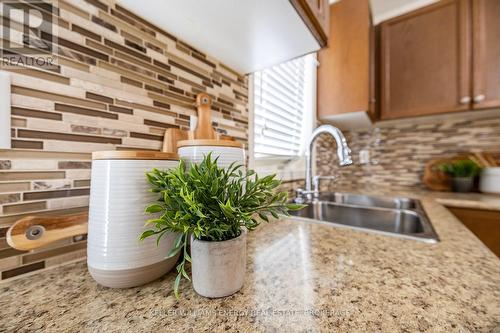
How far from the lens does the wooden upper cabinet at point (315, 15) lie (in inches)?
22.6

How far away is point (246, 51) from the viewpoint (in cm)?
75

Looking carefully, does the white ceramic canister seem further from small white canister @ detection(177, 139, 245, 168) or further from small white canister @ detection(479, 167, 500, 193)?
small white canister @ detection(479, 167, 500, 193)

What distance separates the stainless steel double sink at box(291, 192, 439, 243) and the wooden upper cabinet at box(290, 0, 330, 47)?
0.72m

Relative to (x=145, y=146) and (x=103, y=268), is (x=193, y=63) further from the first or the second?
(x=103, y=268)

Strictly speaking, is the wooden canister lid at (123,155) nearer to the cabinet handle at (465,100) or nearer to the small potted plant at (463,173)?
the cabinet handle at (465,100)

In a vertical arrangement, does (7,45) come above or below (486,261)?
above

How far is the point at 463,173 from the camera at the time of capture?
156cm

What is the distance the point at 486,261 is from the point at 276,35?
825 millimetres

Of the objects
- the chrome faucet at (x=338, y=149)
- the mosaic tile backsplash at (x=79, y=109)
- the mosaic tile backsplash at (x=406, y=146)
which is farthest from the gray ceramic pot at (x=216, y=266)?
the mosaic tile backsplash at (x=406, y=146)

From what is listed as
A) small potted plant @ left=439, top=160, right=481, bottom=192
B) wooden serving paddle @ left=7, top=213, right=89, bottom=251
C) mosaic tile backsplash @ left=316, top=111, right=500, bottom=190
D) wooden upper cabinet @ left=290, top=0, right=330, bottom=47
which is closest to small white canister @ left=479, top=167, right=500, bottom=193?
small potted plant @ left=439, top=160, right=481, bottom=192

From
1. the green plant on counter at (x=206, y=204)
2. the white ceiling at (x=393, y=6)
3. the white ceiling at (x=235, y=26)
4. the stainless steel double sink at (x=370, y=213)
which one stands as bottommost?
the stainless steel double sink at (x=370, y=213)

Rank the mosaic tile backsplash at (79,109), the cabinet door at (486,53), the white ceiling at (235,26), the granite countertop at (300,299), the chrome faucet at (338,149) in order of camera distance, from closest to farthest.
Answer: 1. the granite countertop at (300,299)
2. the mosaic tile backsplash at (79,109)
3. the white ceiling at (235,26)
4. the chrome faucet at (338,149)
5. the cabinet door at (486,53)

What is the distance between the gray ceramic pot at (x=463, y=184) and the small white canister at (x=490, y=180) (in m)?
0.06

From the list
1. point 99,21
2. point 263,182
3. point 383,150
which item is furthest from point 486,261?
point 383,150
